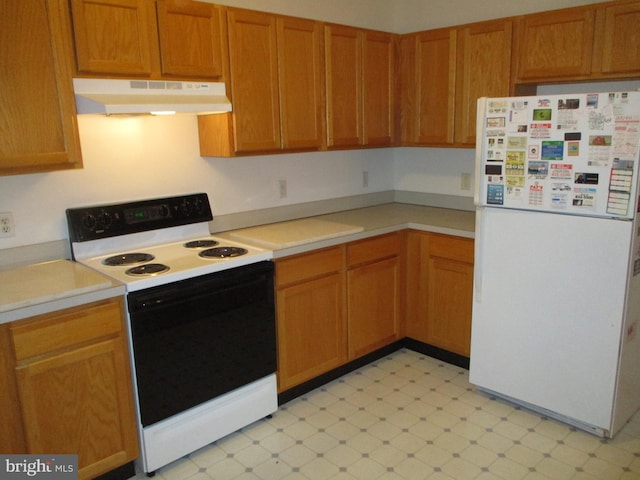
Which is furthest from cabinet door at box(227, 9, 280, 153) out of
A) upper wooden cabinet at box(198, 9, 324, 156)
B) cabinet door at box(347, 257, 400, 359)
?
cabinet door at box(347, 257, 400, 359)

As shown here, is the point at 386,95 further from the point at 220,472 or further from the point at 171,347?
the point at 220,472

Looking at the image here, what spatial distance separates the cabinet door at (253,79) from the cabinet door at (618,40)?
171cm

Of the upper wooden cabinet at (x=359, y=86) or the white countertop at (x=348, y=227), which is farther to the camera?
the upper wooden cabinet at (x=359, y=86)

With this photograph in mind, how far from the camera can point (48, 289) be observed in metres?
2.02

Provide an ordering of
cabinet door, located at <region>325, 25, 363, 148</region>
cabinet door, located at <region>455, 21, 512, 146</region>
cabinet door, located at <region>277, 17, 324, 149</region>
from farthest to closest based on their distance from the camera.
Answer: cabinet door, located at <region>325, 25, 363, 148</region>
cabinet door, located at <region>455, 21, 512, 146</region>
cabinet door, located at <region>277, 17, 324, 149</region>

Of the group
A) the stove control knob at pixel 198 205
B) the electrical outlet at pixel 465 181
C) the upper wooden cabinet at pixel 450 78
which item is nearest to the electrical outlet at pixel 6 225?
the stove control knob at pixel 198 205

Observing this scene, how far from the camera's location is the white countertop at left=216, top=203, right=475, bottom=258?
111 inches

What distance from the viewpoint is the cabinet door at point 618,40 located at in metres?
2.60

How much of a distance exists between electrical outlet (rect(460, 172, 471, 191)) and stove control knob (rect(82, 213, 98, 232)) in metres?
Answer: 2.43

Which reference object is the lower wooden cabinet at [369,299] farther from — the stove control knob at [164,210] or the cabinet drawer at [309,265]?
the stove control knob at [164,210]

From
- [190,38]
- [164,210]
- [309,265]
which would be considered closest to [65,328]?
[164,210]

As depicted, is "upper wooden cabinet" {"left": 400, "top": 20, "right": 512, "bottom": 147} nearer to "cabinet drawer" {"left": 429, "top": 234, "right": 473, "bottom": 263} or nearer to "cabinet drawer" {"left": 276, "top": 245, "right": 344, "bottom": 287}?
"cabinet drawer" {"left": 429, "top": 234, "right": 473, "bottom": 263}

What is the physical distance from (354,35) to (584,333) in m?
2.18

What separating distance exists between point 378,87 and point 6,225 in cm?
235
